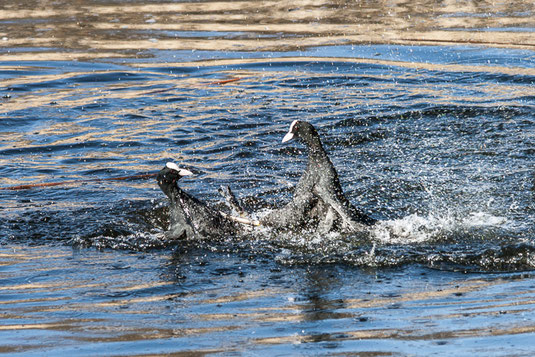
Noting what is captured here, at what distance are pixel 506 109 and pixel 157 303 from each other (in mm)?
6168

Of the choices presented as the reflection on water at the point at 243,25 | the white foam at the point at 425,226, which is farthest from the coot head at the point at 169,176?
the reflection on water at the point at 243,25

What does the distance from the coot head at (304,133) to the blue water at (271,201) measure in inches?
31.2

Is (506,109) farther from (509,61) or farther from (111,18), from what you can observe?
(111,18)

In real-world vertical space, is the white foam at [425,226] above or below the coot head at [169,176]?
below

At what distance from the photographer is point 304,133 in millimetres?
7188

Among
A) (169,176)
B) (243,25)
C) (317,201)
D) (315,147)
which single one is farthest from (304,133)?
(243,25)

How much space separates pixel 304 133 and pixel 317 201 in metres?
0.58

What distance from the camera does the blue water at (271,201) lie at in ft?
16.4

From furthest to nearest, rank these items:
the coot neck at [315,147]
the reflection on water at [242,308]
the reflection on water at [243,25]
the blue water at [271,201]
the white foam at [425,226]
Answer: the reflection on water at [243,25]
the coot neck at [315,147]
the white foam at [425,226]
the blue water at [271,201]
the reflection on water at [242,308]

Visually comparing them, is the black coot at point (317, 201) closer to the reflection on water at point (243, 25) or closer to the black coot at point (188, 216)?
the black coot at point (188, 216)

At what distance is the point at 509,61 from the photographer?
13078 millimetres

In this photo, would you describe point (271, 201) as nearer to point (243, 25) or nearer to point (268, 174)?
point (268, 174)

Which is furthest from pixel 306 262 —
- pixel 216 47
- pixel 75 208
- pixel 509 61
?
pixel 216 47

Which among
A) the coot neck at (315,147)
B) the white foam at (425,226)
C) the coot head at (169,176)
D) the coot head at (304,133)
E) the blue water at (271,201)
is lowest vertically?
the white foam at (425,226)
